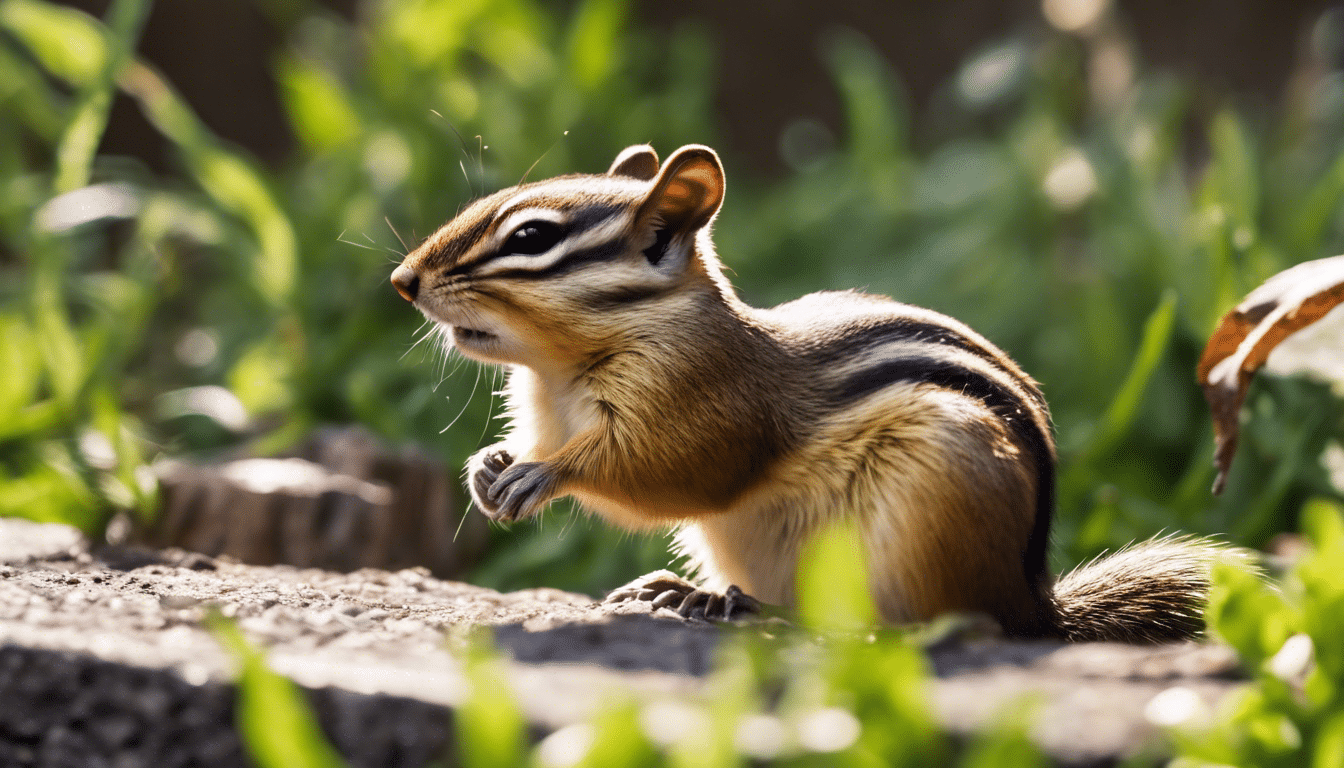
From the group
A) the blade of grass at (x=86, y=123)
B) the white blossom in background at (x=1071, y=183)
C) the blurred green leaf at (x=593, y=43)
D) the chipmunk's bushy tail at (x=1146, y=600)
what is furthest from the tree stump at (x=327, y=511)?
the white blossom in background at (x=1071, y=183)

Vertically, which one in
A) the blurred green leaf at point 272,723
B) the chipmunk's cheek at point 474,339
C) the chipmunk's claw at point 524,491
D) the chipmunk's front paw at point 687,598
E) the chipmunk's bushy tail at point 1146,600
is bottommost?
the chipmunk's bushy tail at point 1146,600

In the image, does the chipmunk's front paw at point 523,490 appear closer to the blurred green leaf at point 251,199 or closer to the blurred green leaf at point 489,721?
A: the blurred green leaf at point 489,721

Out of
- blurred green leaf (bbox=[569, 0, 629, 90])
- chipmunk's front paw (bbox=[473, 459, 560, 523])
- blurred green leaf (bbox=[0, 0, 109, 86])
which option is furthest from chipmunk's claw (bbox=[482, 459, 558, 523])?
blurred green leaf (bbox=[569, 0, 629, 90])

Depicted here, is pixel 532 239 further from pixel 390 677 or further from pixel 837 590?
pixel 837 590

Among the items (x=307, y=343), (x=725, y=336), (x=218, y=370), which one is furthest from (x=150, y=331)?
(x=725, y=336)

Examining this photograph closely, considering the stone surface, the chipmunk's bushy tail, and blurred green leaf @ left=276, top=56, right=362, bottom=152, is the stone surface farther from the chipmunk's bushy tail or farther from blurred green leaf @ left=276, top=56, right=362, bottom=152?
blurred green leaf @ left=276, top=56, right=362, bottom=152

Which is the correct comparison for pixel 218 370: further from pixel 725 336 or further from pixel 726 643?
pixel 726 643
